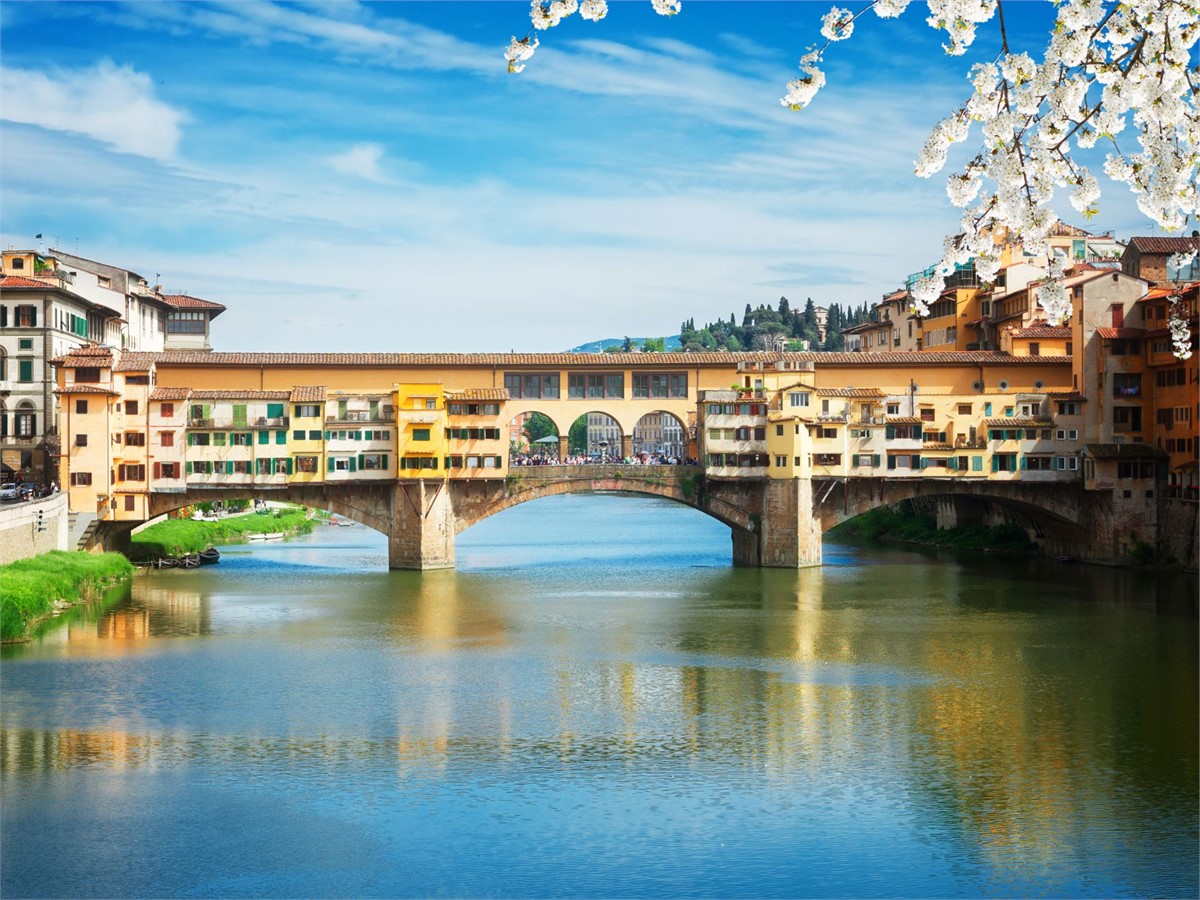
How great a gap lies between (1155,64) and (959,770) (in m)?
15.6

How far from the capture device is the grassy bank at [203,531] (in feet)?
167

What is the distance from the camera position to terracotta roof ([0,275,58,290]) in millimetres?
50131

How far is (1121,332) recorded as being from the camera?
4900cm

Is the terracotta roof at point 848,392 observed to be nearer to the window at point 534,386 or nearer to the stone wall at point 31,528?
the window at point 534,386

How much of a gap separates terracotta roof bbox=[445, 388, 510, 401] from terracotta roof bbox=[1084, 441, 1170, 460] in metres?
20.4

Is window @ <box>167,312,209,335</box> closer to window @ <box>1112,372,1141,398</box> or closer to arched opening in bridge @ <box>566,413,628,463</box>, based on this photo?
window @ <box>1112,372,1141,398</box>

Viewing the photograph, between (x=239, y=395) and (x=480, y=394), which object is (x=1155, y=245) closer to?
(x=480, y=394)

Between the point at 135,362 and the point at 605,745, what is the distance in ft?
98.4

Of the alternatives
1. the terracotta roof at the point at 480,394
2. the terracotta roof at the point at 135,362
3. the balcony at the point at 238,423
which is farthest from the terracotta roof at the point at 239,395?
the terracotta roof at the point at 480,394

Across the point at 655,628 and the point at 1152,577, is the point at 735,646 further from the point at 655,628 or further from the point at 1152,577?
the point at 1152,577

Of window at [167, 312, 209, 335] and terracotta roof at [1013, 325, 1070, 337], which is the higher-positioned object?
window at [167, 312, 209, 335]

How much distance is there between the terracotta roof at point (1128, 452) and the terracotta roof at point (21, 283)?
37.4m

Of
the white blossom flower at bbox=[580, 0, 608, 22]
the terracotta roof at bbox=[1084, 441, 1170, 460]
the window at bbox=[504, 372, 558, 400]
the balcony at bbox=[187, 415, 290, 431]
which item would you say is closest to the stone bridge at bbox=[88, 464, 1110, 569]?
the terracotta roof at bbox=[1084, 441, 1170, 460]

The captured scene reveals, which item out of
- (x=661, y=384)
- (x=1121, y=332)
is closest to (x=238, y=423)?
(x=661, y=384)
